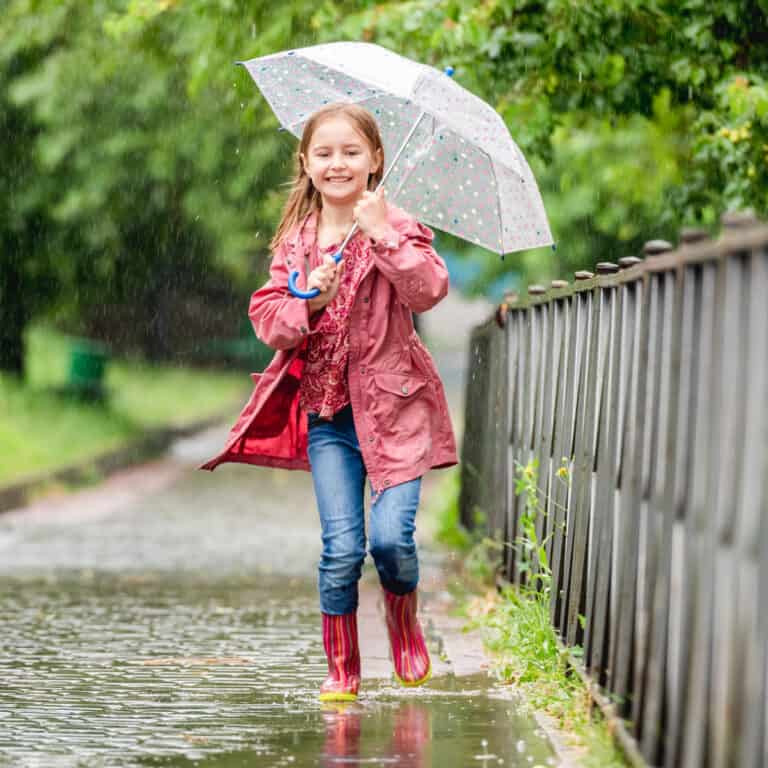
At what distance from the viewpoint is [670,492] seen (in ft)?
14.2

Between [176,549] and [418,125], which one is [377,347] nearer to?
[418,125]

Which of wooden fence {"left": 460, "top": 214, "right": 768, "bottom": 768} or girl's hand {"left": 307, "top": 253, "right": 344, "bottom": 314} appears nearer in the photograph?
wooden fence {"left": 460, "top": 214, "right": 768, "bottom": 768}

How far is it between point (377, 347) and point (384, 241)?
35 centimetres

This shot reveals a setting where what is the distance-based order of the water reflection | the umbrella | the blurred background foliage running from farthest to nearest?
the blurred background foliage < the umbrella < the water reflection

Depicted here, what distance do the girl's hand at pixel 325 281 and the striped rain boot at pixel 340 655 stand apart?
3.36 feet

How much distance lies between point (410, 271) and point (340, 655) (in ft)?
4.21

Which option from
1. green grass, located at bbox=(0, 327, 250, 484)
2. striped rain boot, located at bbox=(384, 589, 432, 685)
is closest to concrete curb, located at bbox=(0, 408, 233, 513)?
green grass, located at bbox=(0, 327, 250, 484)

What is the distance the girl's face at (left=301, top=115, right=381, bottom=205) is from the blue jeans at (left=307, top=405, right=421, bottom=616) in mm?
705

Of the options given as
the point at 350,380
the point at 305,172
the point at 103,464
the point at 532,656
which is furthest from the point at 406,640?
the point at 103,464

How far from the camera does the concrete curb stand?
1594 cm

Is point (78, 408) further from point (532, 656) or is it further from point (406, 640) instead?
point (406, 640)

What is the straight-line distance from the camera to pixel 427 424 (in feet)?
19.9

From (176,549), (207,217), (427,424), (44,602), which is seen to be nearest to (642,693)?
(427,424)

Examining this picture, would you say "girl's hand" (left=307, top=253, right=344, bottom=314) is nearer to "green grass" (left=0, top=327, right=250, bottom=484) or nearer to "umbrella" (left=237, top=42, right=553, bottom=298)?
"umbrella" (left=237, top=42, right=553, bottom=298)
